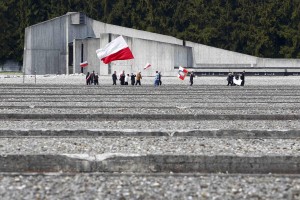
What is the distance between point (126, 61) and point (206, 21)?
19207mm

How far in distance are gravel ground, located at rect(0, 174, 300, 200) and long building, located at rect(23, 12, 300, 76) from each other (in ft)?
170

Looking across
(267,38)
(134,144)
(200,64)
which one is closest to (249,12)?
(267,38)

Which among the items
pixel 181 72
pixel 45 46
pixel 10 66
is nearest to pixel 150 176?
pixel 181 72

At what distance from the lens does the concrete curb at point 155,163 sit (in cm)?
1136

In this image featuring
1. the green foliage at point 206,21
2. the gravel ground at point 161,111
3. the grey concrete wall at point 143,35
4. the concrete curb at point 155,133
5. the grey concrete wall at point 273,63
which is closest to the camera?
the concrete curb at point 155,133

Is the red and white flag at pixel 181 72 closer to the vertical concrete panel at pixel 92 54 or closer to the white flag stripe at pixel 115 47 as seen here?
the white flag stripe at pixel 115 47

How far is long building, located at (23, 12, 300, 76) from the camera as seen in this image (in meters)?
62.6

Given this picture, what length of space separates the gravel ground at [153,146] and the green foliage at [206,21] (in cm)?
6189

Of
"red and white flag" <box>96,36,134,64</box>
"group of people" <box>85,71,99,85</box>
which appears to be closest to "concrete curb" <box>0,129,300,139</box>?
"red and white flag" <box>96,36,134,64</box>

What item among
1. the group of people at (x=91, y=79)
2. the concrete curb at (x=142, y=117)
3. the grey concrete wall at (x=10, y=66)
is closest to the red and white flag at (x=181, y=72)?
the group of people at (x=91, y=79)

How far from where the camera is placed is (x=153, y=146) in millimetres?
13703

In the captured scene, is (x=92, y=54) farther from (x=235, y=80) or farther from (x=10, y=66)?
(x=10, y=66)

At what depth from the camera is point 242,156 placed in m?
11.5

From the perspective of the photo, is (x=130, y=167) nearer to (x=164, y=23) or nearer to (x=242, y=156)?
(x=242, y=156)
